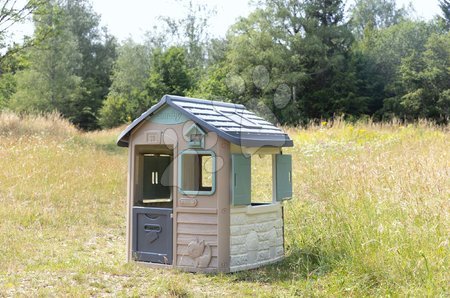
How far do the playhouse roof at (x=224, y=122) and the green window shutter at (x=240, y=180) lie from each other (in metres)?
0.22

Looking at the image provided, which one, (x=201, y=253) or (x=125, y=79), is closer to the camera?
(x=201, y=253)

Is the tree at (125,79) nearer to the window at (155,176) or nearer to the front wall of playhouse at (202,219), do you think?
the window at (155,176)

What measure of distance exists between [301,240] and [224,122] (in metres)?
1.92

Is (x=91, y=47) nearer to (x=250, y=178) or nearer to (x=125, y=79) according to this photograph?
(x=125, y=79)

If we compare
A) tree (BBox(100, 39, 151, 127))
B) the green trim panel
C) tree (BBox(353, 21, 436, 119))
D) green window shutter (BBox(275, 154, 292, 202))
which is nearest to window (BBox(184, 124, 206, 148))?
the green trim panel

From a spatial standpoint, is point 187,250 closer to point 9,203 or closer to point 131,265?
point 131,265

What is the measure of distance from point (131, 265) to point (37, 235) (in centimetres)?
231

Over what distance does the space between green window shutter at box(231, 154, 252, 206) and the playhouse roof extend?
0.22 metres

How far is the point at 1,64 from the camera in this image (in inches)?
839

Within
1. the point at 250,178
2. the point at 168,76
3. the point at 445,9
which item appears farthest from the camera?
the point at 445,9

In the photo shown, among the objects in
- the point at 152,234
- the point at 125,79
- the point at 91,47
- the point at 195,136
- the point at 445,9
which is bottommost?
the point at 152,234

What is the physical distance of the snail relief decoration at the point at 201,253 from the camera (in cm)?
561

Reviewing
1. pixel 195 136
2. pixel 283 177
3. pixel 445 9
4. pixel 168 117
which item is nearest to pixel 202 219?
pixel 195 136

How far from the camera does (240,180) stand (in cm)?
564
